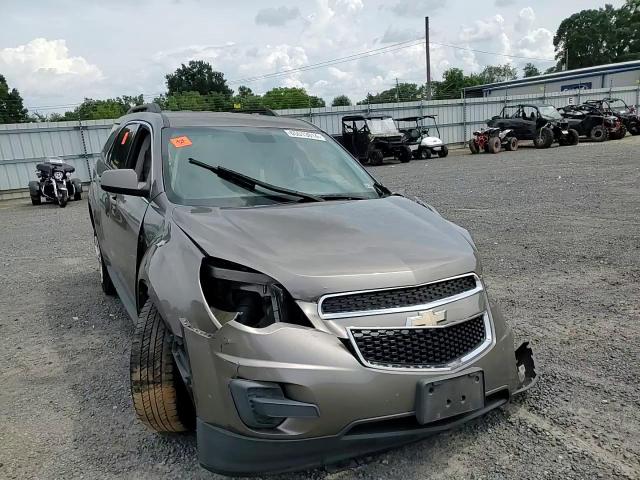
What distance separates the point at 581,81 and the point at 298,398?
53.0m

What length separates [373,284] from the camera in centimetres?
216

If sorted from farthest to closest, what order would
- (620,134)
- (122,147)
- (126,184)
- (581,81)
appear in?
(581,81)
(620,134)
(122,147)
(126,184)

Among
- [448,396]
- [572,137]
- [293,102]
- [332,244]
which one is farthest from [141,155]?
[293,102]

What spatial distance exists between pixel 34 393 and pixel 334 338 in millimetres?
2397

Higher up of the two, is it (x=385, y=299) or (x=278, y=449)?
(x=385, y=299)

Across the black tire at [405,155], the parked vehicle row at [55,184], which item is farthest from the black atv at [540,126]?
the parked vehicle row at [55,184]

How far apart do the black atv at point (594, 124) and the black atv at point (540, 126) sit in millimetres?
1493

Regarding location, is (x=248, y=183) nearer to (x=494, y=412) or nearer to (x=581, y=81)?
(x=494, y=412)

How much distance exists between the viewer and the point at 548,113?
21375mm

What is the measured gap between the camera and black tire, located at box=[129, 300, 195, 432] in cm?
248

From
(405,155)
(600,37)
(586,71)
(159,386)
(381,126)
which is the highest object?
(600,37)

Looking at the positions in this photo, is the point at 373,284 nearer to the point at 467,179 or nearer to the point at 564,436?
the point at 564,436

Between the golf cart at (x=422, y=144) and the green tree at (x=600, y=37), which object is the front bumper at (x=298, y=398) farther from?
the green tree at (x=600, y=37)

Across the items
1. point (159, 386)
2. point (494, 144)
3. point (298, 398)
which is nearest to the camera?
point (298, 398)
